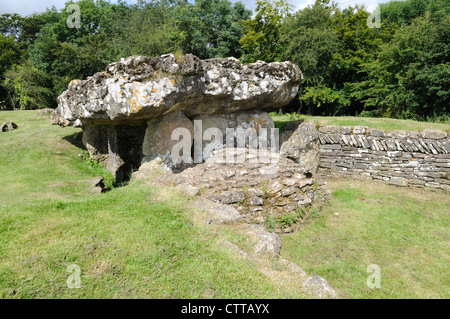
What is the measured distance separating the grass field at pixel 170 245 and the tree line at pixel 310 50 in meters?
10.5

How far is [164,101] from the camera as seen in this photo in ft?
22.6

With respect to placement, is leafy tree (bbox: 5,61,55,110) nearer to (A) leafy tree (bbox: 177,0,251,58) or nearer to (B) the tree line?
(B) the tree line

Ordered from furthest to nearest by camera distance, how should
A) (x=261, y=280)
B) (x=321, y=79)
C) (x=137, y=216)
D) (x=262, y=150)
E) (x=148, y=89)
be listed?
A: (x=321, y=79)
(x=262, y=150)
(x=148, y=89)
(x=137, y=216)
(x=261, y=280)

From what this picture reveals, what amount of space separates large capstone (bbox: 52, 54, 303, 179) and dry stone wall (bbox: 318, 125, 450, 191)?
9.74 ft

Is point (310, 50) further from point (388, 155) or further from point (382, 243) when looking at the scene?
point (382, 243)

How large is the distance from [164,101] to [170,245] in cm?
388

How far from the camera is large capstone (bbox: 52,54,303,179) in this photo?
22.5ft

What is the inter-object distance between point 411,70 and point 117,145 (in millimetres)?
16479

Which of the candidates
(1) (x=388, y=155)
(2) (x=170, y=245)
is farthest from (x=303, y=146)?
A: (2) (x=170, y=245)

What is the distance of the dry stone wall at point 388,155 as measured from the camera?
936 centimetres

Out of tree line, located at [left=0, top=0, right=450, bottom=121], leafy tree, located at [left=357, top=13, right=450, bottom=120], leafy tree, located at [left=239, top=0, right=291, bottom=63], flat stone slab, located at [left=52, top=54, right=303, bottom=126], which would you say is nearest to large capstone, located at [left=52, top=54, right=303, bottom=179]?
flat stone slab, located at [left=52, top=54, right=303, bottom=126]

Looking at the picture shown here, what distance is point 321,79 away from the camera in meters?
21.7

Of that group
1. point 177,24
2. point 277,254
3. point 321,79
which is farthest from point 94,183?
point 177,24
